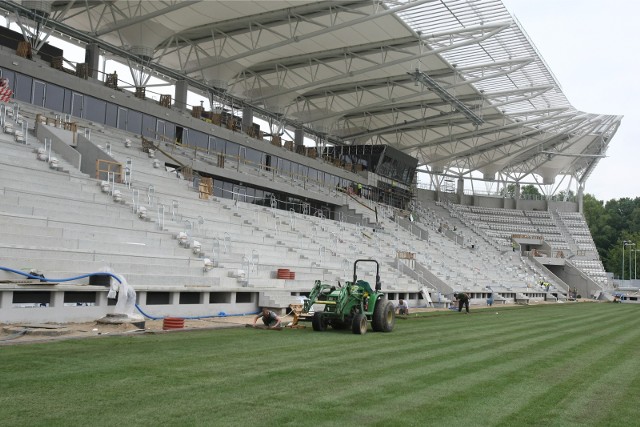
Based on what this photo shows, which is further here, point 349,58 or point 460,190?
point 460,190

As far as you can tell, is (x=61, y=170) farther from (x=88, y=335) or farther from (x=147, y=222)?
(x=88, y=335)

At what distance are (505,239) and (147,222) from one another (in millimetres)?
64909

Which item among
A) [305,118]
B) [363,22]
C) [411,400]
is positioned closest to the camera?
[411,400]

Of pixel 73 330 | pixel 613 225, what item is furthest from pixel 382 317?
pixel 613 225

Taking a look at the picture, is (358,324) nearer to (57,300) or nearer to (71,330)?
(71,330)

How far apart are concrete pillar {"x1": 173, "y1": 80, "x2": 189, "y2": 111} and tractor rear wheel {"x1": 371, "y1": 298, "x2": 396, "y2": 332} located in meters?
31.0

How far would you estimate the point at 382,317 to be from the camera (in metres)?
15.7

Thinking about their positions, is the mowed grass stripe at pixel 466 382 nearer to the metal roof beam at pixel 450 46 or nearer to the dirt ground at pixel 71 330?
the dirt ground at pixel 71 330

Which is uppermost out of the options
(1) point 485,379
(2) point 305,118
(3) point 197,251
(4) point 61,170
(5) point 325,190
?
(2) point 305,118

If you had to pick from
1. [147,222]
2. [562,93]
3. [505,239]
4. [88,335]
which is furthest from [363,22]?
[505,239]

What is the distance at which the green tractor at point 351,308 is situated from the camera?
15352 millimetres

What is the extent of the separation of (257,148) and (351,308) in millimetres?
33097

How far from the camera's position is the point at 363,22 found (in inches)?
1474

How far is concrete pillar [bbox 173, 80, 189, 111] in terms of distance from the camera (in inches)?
1703
